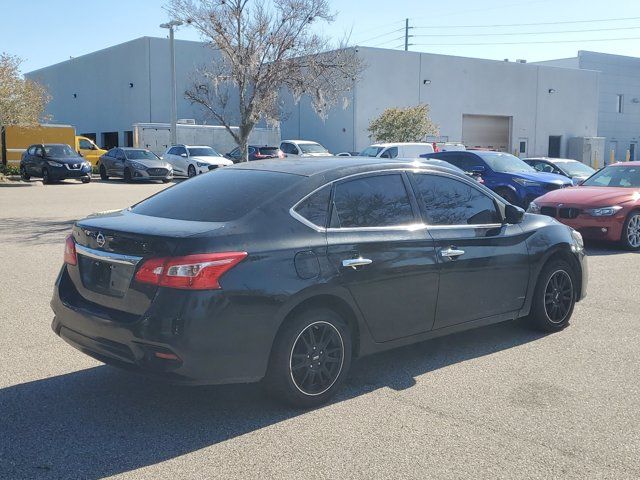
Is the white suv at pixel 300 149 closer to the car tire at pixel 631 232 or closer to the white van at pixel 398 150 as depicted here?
the white van at pixel 398 150

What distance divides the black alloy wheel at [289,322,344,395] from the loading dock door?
147 ft

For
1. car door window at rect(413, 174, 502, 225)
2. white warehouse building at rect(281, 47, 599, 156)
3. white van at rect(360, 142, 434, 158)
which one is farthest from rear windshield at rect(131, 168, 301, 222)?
white warehouse building at rect(281, 47, 599, 156)

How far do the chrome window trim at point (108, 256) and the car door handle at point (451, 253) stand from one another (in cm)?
231

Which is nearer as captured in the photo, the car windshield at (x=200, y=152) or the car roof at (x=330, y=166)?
the car roof at (x=330, y=166)

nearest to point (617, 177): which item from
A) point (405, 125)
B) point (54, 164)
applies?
point (54, 164)

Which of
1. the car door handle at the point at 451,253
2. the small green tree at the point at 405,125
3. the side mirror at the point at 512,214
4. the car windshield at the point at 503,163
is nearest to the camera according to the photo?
the car door handle at the point at 451,253

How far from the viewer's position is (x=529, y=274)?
584 cm

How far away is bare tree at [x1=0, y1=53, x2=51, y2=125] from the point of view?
29547 mm

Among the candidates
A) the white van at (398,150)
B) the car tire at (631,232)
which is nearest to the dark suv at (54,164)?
the white van at (398,150)

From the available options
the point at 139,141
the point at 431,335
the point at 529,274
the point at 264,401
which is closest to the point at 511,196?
the point at 529,274

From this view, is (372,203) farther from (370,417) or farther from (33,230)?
(33,230)

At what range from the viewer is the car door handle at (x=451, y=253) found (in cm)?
507

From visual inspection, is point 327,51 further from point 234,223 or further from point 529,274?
point 234,223

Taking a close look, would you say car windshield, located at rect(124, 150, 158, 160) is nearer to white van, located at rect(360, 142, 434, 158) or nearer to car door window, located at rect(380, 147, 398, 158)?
white van, located at rect(360, 142, 434, 158)
